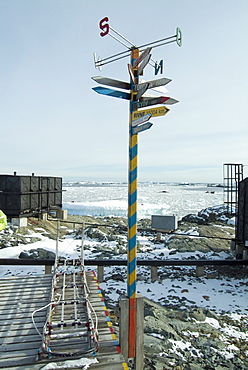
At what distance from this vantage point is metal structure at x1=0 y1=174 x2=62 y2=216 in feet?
60.1

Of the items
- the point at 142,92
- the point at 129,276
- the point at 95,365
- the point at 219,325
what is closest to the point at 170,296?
the point at 219,325

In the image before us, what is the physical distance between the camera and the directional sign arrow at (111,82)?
452cm

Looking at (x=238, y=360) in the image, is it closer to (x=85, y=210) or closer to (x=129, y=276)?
(x=129, y=276)

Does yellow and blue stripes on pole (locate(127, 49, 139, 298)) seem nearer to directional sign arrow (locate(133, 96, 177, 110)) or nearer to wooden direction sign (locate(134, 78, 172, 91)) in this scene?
directional sign arrow (locate(133, 96, 177, 110))

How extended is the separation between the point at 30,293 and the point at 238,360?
15.6 ft

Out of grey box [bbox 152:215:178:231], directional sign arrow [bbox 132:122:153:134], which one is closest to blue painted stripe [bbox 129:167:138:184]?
directional sign arrow [bbox 132:122:153:134]

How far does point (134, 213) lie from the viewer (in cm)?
473

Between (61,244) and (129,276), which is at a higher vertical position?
(129,276)

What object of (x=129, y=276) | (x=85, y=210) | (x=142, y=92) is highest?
(x=142, y=92)

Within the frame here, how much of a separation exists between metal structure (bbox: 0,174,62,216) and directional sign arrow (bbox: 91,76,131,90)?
50.0 feet

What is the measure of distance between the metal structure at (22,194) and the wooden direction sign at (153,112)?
15.4m

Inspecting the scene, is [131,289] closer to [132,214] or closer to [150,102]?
[132,214]

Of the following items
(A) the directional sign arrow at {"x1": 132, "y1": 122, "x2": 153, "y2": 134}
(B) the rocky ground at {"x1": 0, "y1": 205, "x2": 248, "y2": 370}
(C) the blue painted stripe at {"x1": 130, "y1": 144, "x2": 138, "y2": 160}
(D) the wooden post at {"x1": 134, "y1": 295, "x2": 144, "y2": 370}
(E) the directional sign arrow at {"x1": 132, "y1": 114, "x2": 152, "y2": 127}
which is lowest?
(B) the rocky ground at {"x1": 0, "y1": 205, "x2": 248, "y2": 370}

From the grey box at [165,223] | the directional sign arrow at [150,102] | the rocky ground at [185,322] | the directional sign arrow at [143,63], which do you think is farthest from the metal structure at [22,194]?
the directional sign arrow at [143,63]
